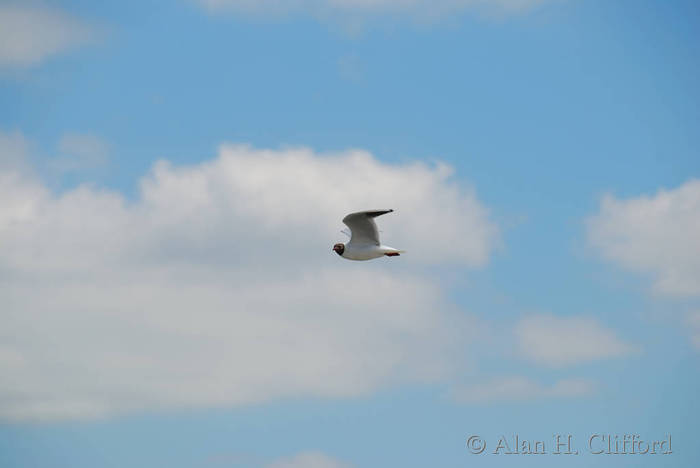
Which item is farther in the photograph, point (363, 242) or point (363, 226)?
point (363, 242)

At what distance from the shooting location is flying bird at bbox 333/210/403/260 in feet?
255

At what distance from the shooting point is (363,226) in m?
78.3

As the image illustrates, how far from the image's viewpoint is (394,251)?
78.9m

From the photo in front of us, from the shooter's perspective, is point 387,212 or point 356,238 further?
point 356,238

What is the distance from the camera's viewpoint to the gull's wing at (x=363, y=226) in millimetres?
76688

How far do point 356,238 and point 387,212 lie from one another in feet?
18.8

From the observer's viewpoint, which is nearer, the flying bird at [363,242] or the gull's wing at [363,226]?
the gull's wing at [363,226]

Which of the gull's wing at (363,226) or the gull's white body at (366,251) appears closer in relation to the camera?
the gull's wing at (363,226)

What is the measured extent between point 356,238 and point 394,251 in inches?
105

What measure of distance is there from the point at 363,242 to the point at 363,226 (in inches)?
67.2

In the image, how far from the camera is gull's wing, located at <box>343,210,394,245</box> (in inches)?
3019

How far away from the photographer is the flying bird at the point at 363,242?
77875 millimetres

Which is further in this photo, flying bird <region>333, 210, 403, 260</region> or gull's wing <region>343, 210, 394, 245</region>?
flying bird <region>333, 210, 403, 260</region>
